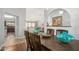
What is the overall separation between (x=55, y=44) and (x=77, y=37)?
1.37 feet

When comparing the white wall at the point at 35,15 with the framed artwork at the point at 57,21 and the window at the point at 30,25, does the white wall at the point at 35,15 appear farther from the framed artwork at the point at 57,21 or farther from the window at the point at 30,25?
the framed artwork at the point at 57,21

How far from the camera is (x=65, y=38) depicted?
93.7 inches

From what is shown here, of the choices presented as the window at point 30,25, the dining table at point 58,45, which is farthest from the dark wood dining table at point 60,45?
the window at point 30,25

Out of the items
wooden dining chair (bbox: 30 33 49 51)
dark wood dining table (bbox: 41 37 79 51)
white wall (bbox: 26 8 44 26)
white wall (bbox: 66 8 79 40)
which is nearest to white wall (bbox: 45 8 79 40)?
white wall (bbox: 66 8 79 40)

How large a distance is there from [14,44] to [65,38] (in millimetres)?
941

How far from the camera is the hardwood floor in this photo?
7.78ft

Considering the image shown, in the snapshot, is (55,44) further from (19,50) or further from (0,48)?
(0,48)

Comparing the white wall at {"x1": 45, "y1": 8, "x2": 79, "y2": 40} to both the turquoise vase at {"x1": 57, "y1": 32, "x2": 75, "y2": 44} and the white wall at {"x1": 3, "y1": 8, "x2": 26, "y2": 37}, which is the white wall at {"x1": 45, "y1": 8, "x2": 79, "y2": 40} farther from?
the white wall at {"x1": 3, "y1": 8, "x2": 26, "y2": 37}

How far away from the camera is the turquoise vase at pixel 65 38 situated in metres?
2.36

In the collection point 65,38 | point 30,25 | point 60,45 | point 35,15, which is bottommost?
point 60,45

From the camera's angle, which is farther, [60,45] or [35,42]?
[35,42]

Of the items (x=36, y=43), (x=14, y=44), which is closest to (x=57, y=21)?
(x=36, y=43)

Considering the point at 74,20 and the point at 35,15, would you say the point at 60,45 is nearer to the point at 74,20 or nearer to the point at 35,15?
the point at 74,20

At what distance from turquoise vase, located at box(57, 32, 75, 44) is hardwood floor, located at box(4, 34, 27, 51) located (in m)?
0.66
